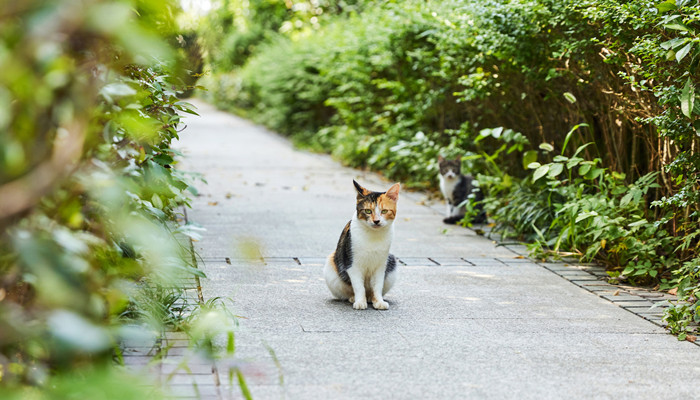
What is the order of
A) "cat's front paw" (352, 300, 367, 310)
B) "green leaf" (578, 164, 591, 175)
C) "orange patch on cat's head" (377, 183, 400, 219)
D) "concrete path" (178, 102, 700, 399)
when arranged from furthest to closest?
1. "green leaf" (578, 164, 591, 175)
2. "orange patch on cat's head" (377, 183, 400, 219)
3. "cat's front paw" (352, 300, 367, 310)
4. "concrete path" (178, 102, 700, 399)

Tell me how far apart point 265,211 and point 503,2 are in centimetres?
365

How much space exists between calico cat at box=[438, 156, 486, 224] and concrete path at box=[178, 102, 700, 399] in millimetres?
323

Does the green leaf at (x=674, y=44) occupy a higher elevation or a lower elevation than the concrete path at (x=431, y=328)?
higher

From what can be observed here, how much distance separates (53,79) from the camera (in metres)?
1.89

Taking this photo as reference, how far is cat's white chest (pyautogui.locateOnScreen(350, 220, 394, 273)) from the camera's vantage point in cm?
525

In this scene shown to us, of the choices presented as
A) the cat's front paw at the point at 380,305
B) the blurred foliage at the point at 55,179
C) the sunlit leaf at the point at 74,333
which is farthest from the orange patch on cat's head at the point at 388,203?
the sunlit leaf at the point at 74,333

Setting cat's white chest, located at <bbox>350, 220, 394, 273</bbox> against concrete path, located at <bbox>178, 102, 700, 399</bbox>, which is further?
cat's white chest, located at <bbox>350, 220, 394, 273</bbox>

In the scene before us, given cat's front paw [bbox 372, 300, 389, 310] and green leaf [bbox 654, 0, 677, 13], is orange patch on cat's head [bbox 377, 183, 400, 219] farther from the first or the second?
green leaf [bbox 654, 0, 677, 13]

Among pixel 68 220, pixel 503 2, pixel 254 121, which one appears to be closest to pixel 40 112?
pixel 68 220

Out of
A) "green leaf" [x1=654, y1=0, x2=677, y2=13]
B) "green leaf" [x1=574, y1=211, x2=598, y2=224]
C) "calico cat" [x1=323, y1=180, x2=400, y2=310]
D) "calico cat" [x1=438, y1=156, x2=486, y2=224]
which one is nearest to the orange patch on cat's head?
"calico cat" [x1=323, y1=180, x2=400, y2=310]

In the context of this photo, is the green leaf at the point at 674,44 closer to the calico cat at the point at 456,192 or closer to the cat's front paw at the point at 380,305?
the cat's front paw at the point at 380,305

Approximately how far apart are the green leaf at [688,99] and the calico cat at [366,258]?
1.93 m

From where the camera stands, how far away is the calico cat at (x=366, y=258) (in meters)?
5.26

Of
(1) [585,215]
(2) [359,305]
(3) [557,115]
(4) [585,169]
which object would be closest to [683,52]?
(1) [585,215]
